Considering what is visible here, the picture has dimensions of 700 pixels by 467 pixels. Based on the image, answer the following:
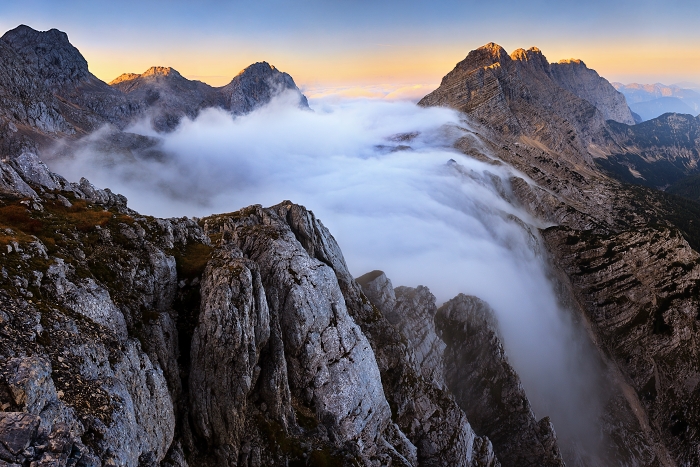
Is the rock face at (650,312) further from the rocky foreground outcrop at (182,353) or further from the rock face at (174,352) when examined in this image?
the rock face at (174,352)

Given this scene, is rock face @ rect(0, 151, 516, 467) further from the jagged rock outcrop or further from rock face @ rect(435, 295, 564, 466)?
rock face @ rect(435, 295, 564, 466)

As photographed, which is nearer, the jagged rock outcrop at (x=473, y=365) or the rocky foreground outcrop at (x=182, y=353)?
the rocky foreground outcrop at (x=182, y=353)

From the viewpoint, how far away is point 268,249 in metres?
50.4

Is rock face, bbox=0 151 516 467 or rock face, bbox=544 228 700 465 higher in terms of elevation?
rock face, bbox=0 151 516 467

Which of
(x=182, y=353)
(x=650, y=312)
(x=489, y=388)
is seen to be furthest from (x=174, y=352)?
(x=650, y=312)

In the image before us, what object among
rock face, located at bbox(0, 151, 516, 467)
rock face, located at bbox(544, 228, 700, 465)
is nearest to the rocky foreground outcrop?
rock face, located at bbox(0, 151, 516, 467)

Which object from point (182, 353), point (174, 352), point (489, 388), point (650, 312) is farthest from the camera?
point (650, 312)

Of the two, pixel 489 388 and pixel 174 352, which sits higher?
pixel 174 352

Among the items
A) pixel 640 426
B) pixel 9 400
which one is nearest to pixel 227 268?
pixel 9 400

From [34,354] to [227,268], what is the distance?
18829mm

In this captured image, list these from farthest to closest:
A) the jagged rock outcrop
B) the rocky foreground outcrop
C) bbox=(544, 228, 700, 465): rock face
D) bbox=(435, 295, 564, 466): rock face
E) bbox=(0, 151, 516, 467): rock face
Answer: bbox=(544, 228, 700, 465): rock face < the jagged rock outcrop < bbox=(435, 295, 564, 466): rock face < the rocky foreground outcrop < bbox=(0, 151, 516, 467): rock face

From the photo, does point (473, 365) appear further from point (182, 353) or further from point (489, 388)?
point (182, 353)

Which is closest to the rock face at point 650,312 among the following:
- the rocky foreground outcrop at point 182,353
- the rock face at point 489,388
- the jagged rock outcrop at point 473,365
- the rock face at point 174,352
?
the rock face at point 489,388

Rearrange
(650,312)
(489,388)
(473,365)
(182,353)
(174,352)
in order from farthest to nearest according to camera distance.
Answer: (650,312) < (473,365) < (489,388) < (182,353) < (174,352)
